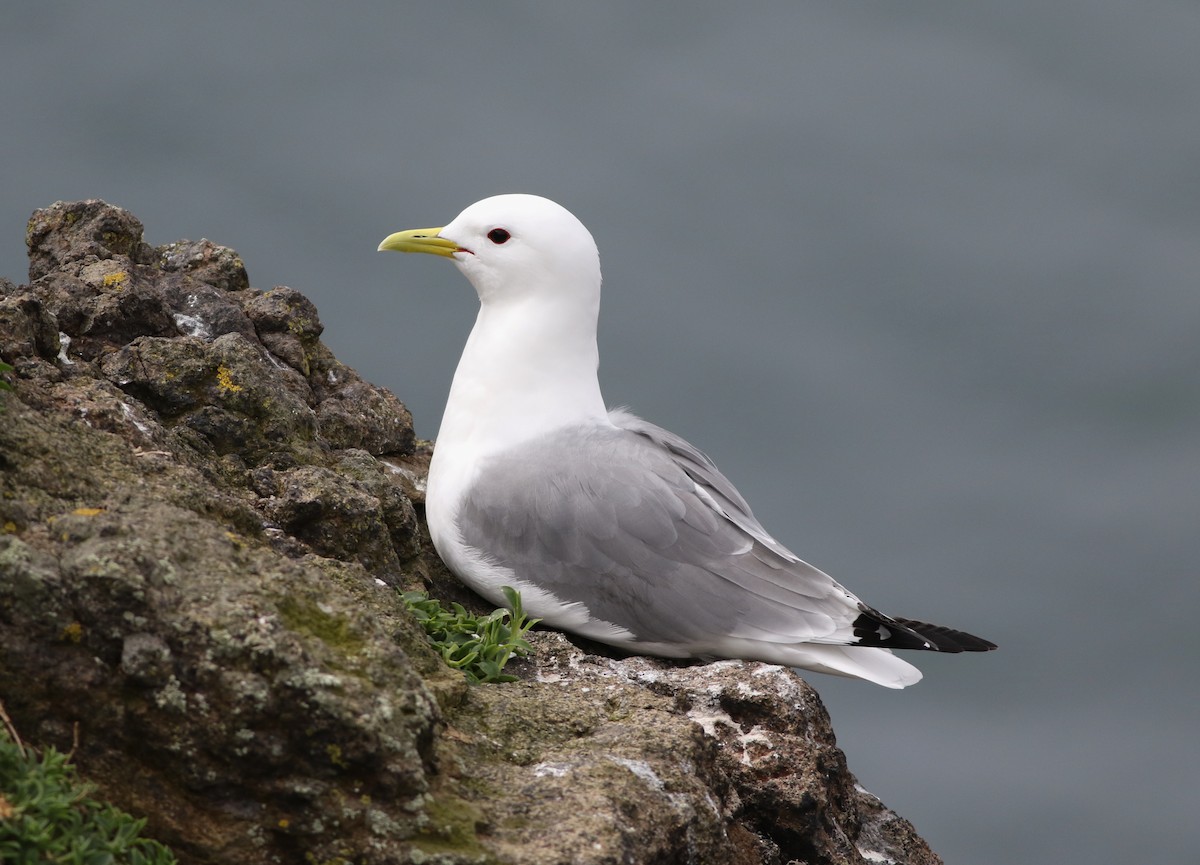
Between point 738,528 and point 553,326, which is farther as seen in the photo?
point 553,326

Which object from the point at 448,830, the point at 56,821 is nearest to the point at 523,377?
the point at 448,830

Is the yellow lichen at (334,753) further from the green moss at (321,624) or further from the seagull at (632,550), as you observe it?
the seagull at (632,550)

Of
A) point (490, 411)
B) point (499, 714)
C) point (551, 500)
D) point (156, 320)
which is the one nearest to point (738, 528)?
point (551, 500)

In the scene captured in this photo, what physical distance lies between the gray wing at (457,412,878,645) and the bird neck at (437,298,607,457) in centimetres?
33

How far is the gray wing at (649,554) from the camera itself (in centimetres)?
534

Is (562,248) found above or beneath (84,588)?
above

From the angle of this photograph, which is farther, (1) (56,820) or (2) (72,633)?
(2) (72,633)

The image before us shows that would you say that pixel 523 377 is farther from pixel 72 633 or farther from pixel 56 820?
pixel 56 820

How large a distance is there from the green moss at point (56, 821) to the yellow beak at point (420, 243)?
12.3ft

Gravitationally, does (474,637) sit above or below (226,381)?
below

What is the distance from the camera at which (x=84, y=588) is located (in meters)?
2.91

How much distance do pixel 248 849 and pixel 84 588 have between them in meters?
0.63

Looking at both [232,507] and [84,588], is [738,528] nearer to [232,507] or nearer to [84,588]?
[232,507]

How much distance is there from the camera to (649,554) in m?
5.41
